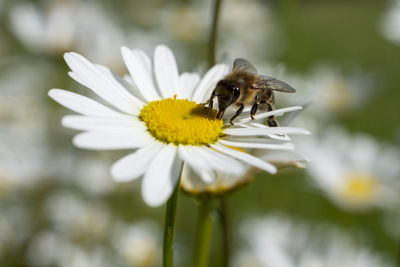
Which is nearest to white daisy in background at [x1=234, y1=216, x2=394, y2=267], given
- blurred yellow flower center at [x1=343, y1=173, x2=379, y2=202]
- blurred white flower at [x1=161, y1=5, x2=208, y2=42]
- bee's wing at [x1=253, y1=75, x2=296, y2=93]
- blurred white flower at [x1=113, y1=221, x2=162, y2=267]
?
blurred yellow flower center at [x1=343, y1=173, x2=379, y2=202]

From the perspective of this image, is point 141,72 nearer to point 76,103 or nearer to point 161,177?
point 76,103

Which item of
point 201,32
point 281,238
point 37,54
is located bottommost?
point 281,238

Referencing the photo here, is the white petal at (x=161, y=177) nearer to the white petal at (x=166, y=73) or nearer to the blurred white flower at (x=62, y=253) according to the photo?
the white petal at (x=166, y=73)

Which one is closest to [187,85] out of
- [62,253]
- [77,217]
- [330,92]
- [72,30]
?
[62,253]

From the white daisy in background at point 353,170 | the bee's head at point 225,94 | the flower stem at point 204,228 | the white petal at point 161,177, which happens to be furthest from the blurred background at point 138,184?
the white petal at point 161,177

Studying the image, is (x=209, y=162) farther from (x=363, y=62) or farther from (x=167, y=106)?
(x=363, y=62)

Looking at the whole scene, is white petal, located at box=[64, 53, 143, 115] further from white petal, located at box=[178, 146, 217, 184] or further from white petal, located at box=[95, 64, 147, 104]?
white petal, located at box=[178, 146, 217, 184]

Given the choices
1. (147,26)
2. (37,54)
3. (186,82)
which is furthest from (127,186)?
(147,26)
